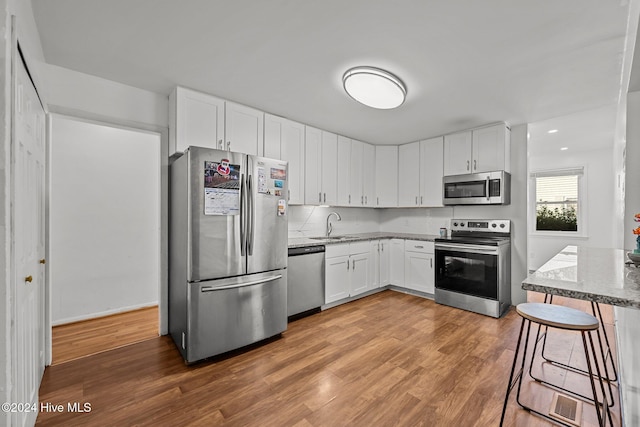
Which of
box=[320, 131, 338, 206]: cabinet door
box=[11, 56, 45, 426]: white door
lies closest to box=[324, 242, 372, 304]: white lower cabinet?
box=[320, 131, 338, 206]: cabinet door

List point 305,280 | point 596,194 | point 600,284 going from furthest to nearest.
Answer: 1. point 596,194
2. point 305,280
3. point 600,284

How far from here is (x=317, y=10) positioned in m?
1.69

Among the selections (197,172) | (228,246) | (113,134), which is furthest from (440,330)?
(113,134)

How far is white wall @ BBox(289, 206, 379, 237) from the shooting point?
13.3 feet

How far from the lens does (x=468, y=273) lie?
3641mm

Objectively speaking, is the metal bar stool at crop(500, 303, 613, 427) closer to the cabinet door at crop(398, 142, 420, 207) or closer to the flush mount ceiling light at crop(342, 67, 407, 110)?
the flush mount ceiling light at crop(342, 67, 407, 110)

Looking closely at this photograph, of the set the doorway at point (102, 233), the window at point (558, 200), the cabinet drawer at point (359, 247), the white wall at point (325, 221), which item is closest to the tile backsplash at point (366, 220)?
the white wall at point (325, 221)

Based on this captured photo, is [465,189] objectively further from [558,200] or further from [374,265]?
[558,200]

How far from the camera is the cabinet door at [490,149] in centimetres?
363

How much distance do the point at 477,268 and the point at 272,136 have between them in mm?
3058

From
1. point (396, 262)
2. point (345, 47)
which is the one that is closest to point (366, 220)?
point (396, 262)

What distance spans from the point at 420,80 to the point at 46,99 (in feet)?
10.4

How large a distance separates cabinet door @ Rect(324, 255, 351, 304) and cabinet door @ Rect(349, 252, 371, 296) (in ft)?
0.33

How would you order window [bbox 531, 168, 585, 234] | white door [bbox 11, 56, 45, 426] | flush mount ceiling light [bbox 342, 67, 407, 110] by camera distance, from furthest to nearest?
window [bbox 531, 168, 585, 234] → flush mount ceiling light [bbox 342, 67, 407, 110] → white door [bbox 11, 56, 45, 426]
